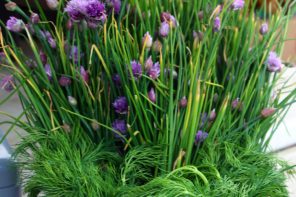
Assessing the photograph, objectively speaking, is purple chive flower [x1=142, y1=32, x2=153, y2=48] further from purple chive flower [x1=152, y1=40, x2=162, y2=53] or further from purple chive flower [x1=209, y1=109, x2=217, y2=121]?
purple chive flower [x1=209, y1=109, x2=217, y2=121]

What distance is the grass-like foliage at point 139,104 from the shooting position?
0.67m

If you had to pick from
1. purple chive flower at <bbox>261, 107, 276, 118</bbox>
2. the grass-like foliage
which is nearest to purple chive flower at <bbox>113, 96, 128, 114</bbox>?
the grass-like foliage

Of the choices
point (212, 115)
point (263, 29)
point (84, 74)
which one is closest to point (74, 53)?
point (84, 74)

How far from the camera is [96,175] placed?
0.68 meters

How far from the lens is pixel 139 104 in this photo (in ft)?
2.27

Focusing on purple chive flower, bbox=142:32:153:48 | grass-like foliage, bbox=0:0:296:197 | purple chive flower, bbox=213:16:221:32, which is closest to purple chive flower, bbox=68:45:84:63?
grass-like foliage, bbox=0:0:296:197

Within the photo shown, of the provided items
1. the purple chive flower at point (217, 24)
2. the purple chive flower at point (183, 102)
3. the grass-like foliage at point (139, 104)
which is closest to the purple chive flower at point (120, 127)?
the grass-like foliage at point (139, 104)

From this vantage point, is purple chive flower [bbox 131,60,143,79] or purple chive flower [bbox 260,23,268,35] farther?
purple chive flower [bbox 260,23,268,35]

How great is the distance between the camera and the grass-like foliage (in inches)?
26.5

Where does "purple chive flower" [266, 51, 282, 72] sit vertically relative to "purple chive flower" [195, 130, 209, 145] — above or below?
above

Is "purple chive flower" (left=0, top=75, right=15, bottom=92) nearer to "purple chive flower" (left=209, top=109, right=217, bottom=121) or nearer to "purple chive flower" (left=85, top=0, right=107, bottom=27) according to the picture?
"purple chive flower" (left=85, top=0, right=107, bottom=27)

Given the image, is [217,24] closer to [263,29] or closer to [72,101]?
[263,29]

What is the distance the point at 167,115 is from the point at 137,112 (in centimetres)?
5

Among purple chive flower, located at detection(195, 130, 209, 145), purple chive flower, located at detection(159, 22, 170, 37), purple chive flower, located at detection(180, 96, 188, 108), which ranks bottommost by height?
purple chive flower, located at detection(195, 130, 209, 145)
